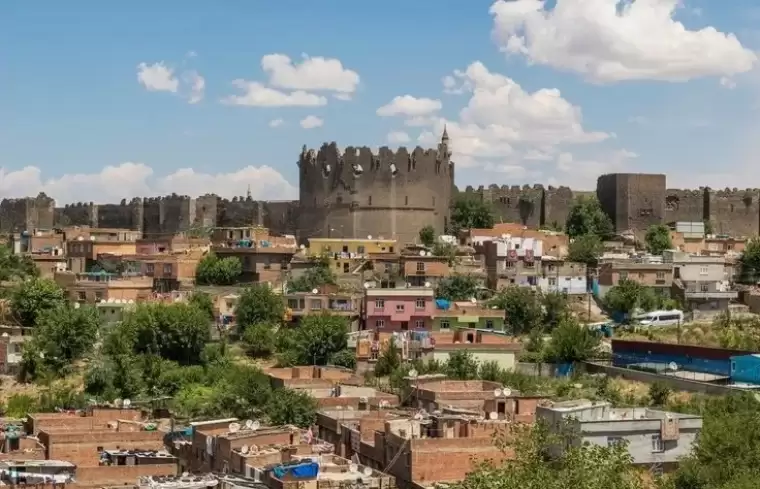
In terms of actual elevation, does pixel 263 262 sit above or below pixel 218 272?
above

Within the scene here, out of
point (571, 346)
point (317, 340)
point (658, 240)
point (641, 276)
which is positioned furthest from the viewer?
point (658, 240)

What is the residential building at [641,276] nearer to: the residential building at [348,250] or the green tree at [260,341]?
the residential building at [348,250]

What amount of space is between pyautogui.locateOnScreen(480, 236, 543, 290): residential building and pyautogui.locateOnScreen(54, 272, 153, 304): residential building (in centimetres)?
898

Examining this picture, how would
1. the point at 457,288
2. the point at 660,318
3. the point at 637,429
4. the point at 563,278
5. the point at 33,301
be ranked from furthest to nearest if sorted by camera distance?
the point at 563,278 < the point at 457,288 < the point at 33,301 < the point at 660,318 < the point at 637,429

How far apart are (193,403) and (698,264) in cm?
1639

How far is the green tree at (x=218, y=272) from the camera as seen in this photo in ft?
128

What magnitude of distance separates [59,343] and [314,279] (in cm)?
736

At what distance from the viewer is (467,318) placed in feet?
109

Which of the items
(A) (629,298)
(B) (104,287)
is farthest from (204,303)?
(A) (629,298)

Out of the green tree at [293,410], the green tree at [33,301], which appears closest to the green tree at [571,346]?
the green tree at [293,410]

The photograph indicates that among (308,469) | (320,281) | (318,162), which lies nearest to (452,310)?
(320,281)

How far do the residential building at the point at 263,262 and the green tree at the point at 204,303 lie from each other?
380 cm

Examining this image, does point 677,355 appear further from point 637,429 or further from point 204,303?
point 204,303

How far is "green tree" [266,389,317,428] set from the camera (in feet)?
75.3
